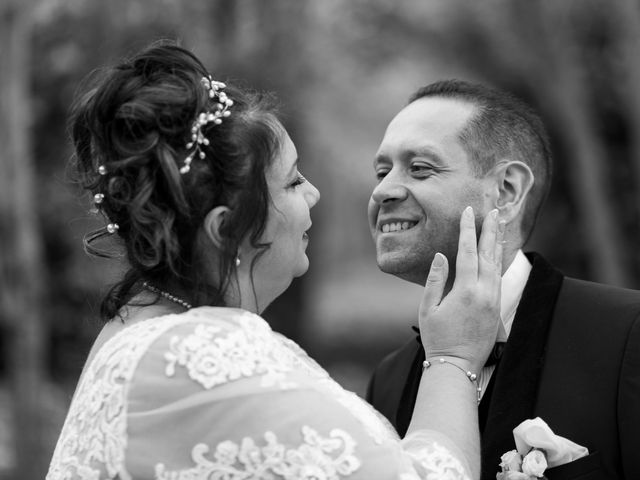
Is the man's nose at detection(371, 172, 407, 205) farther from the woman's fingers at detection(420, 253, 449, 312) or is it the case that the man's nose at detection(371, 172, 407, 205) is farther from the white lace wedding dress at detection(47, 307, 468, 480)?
the white lace wedding dress at detection(47, 307, 468, 480)

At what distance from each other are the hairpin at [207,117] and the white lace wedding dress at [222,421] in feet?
1.53

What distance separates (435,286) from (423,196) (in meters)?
0.68

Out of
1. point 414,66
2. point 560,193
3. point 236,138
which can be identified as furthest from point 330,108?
point 236,138

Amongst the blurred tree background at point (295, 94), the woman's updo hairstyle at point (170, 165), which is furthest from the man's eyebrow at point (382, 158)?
the blurred tree background at point (295, 94)

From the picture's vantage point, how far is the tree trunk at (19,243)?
734cm

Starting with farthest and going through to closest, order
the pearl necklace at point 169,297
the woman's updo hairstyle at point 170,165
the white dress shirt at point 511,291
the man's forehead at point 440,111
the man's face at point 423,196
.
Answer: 1. the man's forehead at point 440,111
2. the man's face at point 423,196
3. the white dress shirt at point 511,291
4. the pearl necklace at point 169,297
5. the woman's updo hairstyle at point 170,165

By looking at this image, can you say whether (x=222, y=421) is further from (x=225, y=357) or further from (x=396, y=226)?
(x=396, y=226)

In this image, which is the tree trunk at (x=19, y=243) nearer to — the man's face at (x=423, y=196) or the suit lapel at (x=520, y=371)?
the man's face at (x=423, y=196)

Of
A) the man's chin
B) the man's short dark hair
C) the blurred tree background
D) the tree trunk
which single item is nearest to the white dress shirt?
the man's short dark hair

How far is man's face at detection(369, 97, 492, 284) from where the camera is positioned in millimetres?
3732

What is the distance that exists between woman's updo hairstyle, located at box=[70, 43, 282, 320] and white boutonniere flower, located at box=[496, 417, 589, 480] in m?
1.02

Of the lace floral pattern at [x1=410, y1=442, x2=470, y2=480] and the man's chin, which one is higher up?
the man's chin

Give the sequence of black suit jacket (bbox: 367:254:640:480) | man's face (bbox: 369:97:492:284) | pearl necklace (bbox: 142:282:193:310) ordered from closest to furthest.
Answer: pearl necklace (bbox: 142:282:193:310), black suit jacket (bbox: 367:254:640:480), man's face (bbox: 369:97:492:284)

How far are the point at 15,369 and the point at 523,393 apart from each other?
18.0 feet
